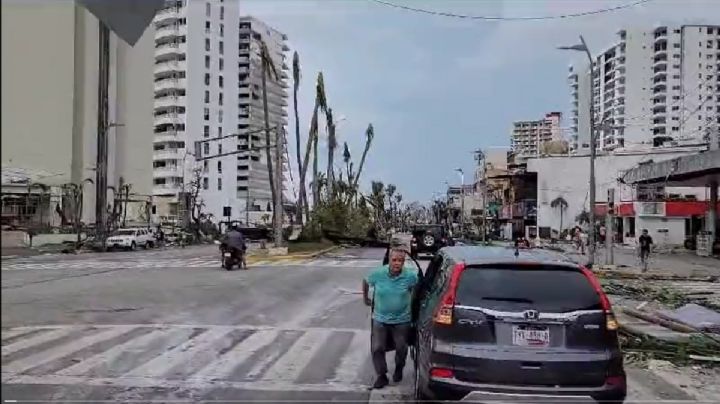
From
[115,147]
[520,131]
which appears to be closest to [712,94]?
[115,147]

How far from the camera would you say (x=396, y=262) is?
24.7ft

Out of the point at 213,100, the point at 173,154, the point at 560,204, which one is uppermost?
the point at 213,100

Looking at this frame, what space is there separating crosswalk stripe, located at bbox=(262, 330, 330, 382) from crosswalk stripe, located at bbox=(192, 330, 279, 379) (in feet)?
1.38

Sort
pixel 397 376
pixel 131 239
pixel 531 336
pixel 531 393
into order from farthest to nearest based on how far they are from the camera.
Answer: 1. pixel 131 239
2. pixel 397 376
3. pixel 531 336
4. pixel 531 393

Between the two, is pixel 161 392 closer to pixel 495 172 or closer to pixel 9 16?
pixel 9 16

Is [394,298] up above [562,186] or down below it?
below

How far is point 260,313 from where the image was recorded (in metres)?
14.2

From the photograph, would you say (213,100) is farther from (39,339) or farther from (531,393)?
(531,393)

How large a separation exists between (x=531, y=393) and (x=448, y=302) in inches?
35.7

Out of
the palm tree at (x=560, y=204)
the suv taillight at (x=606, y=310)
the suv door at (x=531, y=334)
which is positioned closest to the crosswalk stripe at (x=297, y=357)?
the suv door at (x=531, y=334)

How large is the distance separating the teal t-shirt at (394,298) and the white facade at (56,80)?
2928 mm

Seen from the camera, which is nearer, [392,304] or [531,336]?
[531,336]

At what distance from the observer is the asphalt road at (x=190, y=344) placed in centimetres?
756

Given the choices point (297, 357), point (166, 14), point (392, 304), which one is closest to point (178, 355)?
point (297, 357)
